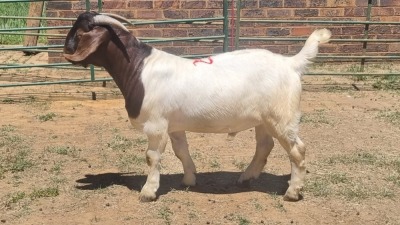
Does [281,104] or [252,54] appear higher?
[252,54]

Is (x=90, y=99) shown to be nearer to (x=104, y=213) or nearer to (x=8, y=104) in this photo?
(x=8, y=104)

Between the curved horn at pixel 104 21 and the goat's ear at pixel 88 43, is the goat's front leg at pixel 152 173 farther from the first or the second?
the curved horn at pixel 104 21

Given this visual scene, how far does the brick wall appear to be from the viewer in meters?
10.2

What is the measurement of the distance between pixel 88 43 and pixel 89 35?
6 centimetres

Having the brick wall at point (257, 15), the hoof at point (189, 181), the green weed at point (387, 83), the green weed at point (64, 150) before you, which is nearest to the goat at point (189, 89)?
the hoof at point (189, 181)

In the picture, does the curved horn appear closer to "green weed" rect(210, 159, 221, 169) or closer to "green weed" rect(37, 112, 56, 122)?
"green weed" rect(210, 159, 221, 169)

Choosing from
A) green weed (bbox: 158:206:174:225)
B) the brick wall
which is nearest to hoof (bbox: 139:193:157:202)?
green weed (bbox: 158:206:174:225)

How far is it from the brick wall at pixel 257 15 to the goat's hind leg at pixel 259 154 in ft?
16.3

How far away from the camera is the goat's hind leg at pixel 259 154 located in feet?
17.8

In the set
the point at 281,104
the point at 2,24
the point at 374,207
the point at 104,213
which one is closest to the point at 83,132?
the point at 104,213

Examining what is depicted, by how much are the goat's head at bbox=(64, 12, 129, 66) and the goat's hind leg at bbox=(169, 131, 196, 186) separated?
82 centimetres

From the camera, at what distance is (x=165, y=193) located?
17.4 ft

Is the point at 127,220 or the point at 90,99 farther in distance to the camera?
the point at 90,99

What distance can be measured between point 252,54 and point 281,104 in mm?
513
